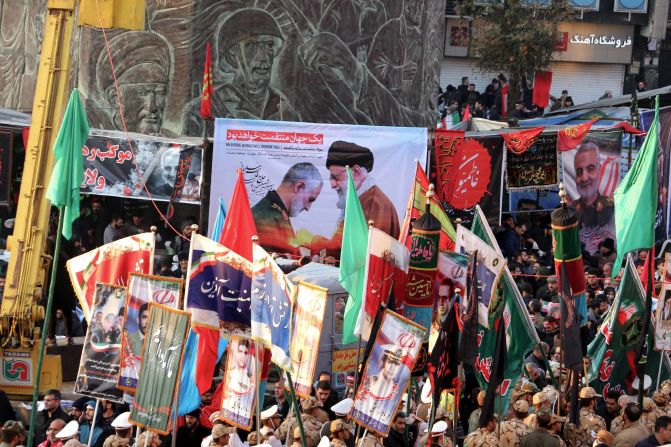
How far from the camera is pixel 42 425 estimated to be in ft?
51.7

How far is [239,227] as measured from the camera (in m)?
14.3

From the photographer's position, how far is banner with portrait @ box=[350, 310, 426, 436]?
498 inches

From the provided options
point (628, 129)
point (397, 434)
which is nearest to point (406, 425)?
point (397, 434)

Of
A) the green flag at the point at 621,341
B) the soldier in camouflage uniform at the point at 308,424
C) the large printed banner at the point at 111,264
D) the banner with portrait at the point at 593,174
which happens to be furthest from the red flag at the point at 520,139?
the large printed banner at the point at 111,264

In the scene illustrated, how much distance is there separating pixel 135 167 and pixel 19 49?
6874mm

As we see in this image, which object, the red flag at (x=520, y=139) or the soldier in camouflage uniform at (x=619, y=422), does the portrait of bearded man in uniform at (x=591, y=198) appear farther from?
the soldier in camouflage uniform at (x=619, y=422)

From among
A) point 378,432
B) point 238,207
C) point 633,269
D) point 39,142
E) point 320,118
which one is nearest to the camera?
point 378,432

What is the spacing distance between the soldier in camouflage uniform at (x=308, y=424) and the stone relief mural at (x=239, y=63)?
10.7 metres

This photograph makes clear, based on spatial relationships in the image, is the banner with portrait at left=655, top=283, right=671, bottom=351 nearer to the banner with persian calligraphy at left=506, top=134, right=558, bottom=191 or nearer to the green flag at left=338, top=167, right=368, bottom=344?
the green flag at left=338, top=167, right=368, bottom=344

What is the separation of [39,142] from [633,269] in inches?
263

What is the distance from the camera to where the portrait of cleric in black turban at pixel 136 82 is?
963 inches

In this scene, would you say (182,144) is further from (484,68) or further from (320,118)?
(484,68)

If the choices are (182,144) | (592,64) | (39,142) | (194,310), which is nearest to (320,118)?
(182,144)

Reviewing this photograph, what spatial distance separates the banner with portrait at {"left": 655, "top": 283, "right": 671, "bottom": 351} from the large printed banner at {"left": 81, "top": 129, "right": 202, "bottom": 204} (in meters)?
8.25
